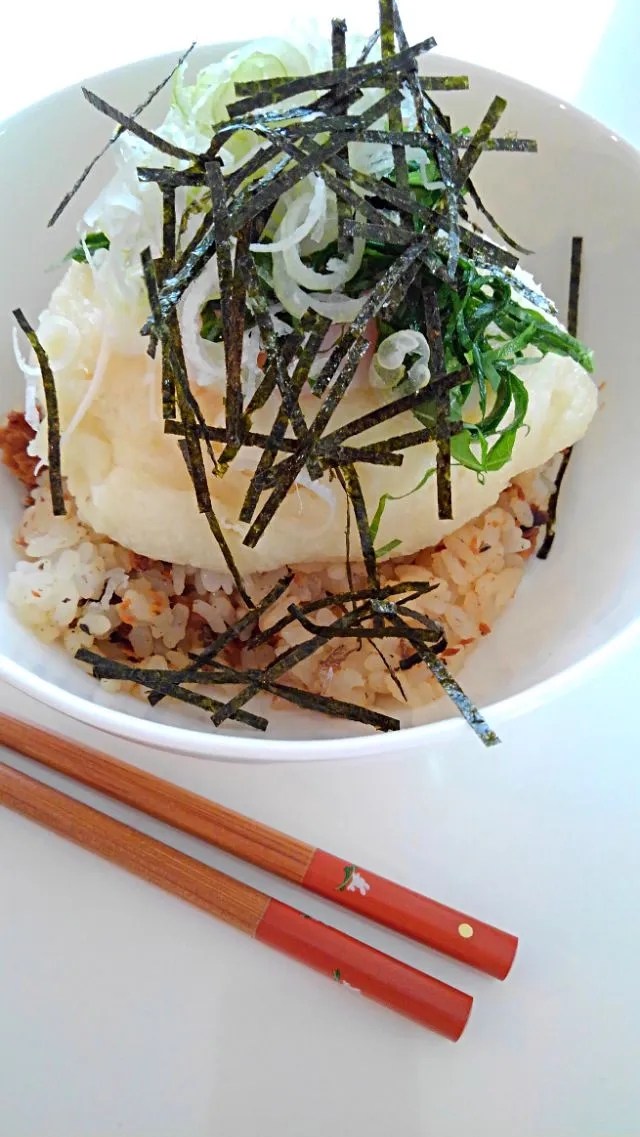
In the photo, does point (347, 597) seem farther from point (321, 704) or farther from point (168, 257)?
point (168, 257)

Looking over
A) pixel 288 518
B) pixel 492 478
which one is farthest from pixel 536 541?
pixel 288 518

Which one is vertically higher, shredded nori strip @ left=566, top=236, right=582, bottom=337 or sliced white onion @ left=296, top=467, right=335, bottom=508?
shredded nori strip @ left=566, top=236, right=582, bottom=337

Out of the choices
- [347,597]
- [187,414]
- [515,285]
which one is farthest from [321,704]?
[515,285]

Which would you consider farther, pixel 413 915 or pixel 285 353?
pixel 413 915

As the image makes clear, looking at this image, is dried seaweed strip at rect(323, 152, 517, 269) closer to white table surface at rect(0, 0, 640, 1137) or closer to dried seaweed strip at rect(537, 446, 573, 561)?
dried seaweed strip at rect(537, 446, 573, 561)

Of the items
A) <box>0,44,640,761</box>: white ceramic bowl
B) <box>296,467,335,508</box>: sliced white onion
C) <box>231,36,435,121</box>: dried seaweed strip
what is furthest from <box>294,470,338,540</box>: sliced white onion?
<box>231,36,435,121</box>: dried seaweed strip

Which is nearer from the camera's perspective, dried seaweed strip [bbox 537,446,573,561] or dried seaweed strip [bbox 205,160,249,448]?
dried seaweed strip [bbox 205,160,249,448]

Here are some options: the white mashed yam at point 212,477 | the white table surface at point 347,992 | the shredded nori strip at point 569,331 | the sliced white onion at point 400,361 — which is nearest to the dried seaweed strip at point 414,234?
the sliced white onion at point 400,361
